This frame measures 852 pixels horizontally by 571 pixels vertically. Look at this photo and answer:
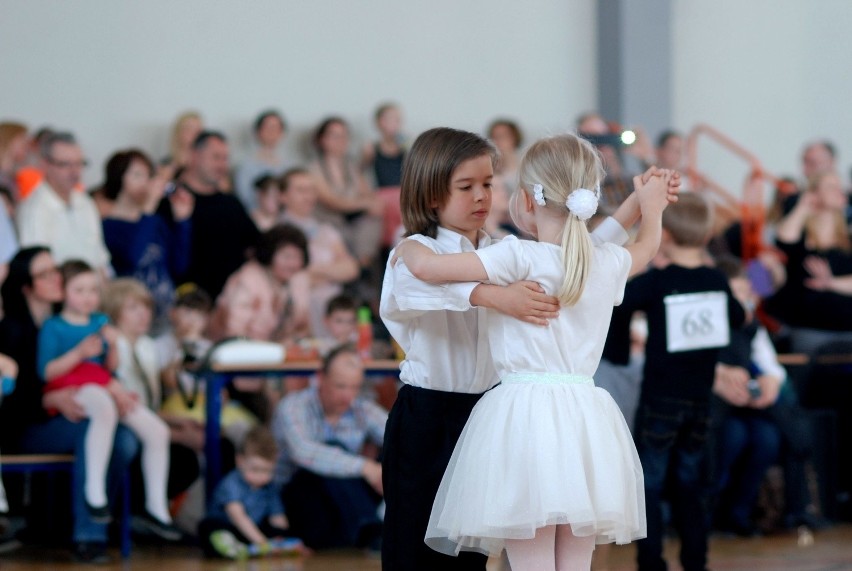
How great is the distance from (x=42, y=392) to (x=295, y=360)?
112 centimetres

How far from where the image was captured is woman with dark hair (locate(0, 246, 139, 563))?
543 centimetres

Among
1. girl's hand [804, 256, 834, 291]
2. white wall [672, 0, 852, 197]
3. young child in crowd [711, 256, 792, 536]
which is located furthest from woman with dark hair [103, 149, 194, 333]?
white wall [672, 0, 852, 197]

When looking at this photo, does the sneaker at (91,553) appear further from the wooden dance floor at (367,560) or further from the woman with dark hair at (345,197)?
the woman with dark hair at (345,197)

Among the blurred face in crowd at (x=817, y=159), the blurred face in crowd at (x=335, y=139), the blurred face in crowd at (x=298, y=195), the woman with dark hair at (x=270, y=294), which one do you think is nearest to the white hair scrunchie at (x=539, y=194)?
the woman with dark hair at (x=270, y=294)

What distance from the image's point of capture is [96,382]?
5613 mm

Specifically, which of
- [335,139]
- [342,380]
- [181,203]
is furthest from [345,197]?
[342,380]

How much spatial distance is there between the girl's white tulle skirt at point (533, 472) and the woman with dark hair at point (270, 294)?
3.75 m

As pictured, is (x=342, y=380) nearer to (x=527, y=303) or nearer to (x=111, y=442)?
(x=111, y=442)

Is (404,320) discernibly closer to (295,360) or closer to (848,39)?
(295,360)

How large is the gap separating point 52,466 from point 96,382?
0.40 m

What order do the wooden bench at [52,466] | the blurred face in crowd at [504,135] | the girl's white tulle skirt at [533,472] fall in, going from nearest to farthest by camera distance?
the girl's white tulle skirt at [533,472], the wooden bench at [52,466], the blurred face in crowd at [504,135]

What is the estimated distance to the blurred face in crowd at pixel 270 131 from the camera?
26.9 feet

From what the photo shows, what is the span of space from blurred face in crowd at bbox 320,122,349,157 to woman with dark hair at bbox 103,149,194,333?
159cm

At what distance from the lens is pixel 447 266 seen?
Result: 2770 mm
